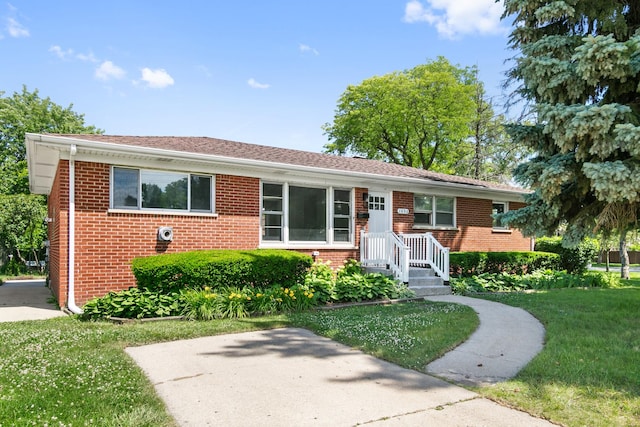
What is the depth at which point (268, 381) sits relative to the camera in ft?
14.3

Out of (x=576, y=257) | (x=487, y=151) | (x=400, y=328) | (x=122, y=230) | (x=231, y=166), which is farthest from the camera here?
(x=487, y=151)

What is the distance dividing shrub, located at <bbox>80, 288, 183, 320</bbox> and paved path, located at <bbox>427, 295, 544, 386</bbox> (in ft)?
15.6

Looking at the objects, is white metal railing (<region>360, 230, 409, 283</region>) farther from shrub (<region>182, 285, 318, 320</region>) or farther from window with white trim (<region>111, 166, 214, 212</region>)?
window with white trim (<region>111, 166, 214, 212</region>)

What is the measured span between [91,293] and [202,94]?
7.84 metres

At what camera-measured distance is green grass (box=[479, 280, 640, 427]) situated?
3.56 m

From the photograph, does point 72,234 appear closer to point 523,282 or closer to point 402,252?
point 402,252

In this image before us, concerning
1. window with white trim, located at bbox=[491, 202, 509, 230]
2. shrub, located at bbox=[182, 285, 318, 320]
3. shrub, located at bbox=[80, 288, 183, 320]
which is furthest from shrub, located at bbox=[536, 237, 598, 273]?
shrub, located at bbox=[80, 288, 183, 320]

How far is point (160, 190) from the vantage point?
9.43 m

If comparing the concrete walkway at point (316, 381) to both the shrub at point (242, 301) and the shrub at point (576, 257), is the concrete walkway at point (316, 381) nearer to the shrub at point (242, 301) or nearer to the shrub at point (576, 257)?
the shrub at point (242, 301)

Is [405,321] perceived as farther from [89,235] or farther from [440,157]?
[440,157]

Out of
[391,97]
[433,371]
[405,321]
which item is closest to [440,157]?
[391,97]

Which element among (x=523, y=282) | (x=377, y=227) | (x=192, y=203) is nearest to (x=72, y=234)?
(x=192, y=203)

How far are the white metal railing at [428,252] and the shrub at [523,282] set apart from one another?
57 centimetres

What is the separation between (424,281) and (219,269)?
5.58 metres
